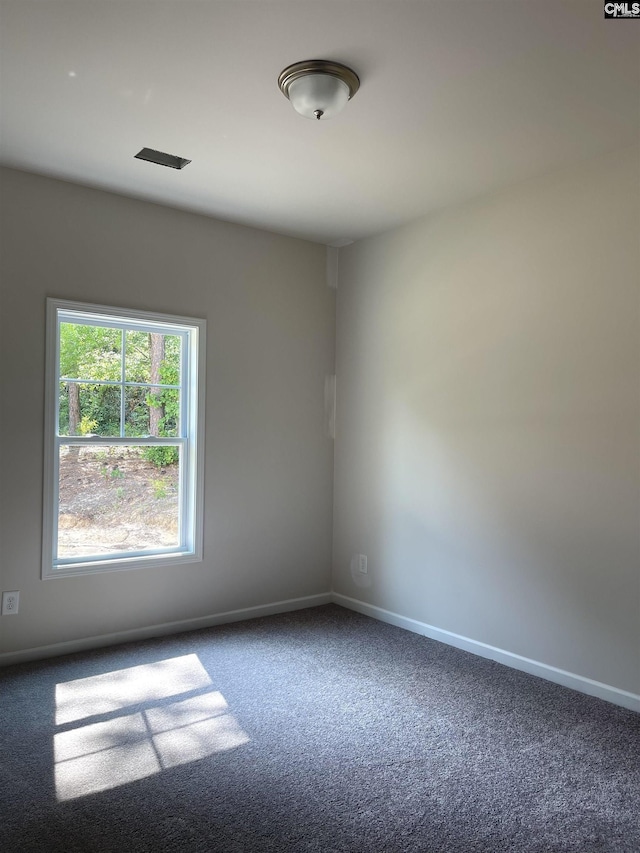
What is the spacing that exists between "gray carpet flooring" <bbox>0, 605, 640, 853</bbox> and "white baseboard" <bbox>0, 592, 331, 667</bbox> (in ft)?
0.29

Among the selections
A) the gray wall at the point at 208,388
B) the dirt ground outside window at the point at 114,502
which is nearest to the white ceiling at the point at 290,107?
the gray wall at the point at 208,388

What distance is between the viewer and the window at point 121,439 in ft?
12.1

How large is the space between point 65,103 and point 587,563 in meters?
3.22

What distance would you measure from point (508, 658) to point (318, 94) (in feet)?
9.76

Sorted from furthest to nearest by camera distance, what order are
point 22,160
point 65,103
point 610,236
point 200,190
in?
point 200,190 < point 22,160 < point 610,236 < point 65,103

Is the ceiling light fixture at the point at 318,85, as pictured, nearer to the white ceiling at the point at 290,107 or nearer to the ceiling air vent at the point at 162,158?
the white ceiling at the point at 290,107

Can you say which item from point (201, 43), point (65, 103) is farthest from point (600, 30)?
point (65, 103)

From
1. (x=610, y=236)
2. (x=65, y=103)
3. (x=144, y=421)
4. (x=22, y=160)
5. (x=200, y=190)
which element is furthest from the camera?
(x=144, y=421)

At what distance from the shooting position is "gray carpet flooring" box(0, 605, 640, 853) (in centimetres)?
211

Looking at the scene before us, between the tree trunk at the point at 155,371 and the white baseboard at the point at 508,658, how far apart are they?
1.87 meters

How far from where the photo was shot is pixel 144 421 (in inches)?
159

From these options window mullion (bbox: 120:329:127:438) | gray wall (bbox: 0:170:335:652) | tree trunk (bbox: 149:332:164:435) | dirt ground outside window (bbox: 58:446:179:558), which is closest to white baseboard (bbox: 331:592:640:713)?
gray wall (bbox: 0:170:335:652)

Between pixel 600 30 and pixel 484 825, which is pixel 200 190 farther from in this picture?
pixel 484 825

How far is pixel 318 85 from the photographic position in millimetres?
2510
